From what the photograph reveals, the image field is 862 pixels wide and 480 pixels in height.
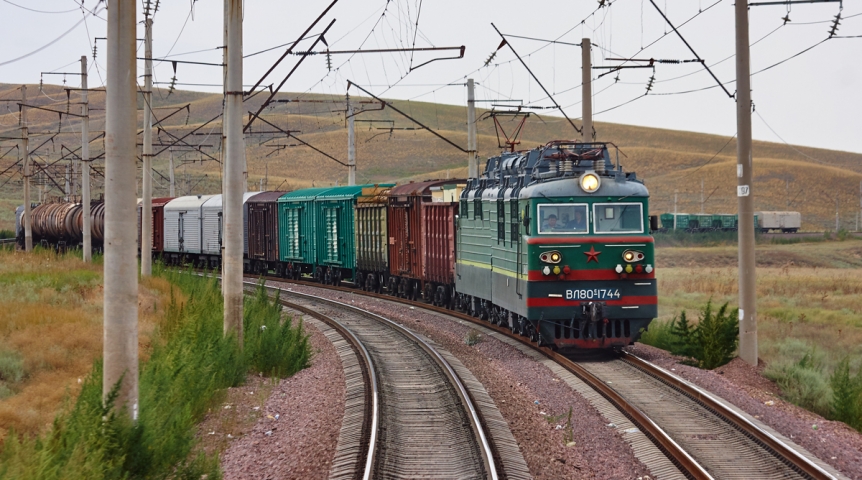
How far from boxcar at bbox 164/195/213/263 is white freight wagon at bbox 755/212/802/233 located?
190ft

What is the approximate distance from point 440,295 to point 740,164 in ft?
36.7

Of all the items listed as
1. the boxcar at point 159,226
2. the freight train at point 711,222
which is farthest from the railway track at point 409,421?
the freight train at point 711,222

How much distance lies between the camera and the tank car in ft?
55.5

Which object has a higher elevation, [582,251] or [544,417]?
[582,251]

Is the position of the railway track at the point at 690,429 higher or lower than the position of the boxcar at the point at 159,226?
lower

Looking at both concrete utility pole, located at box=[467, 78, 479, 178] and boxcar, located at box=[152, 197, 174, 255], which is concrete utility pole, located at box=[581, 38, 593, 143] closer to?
concrete utility pole, located at box=[467, 78, 479, 178]

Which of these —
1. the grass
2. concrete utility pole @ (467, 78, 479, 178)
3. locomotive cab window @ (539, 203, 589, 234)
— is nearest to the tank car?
locomotive cab window @ (539, 203, 589, 234)

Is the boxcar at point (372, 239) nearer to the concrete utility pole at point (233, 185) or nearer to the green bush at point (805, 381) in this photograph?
the concrete utility pole at point (233, 185)

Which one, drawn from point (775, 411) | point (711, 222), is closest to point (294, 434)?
point (775, 411)

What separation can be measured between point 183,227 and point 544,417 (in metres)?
34.2

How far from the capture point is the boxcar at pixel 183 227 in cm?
4209

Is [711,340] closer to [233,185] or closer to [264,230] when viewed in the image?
[233,185]

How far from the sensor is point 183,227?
145 feet

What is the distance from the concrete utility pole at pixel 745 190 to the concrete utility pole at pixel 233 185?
28.4 feet
